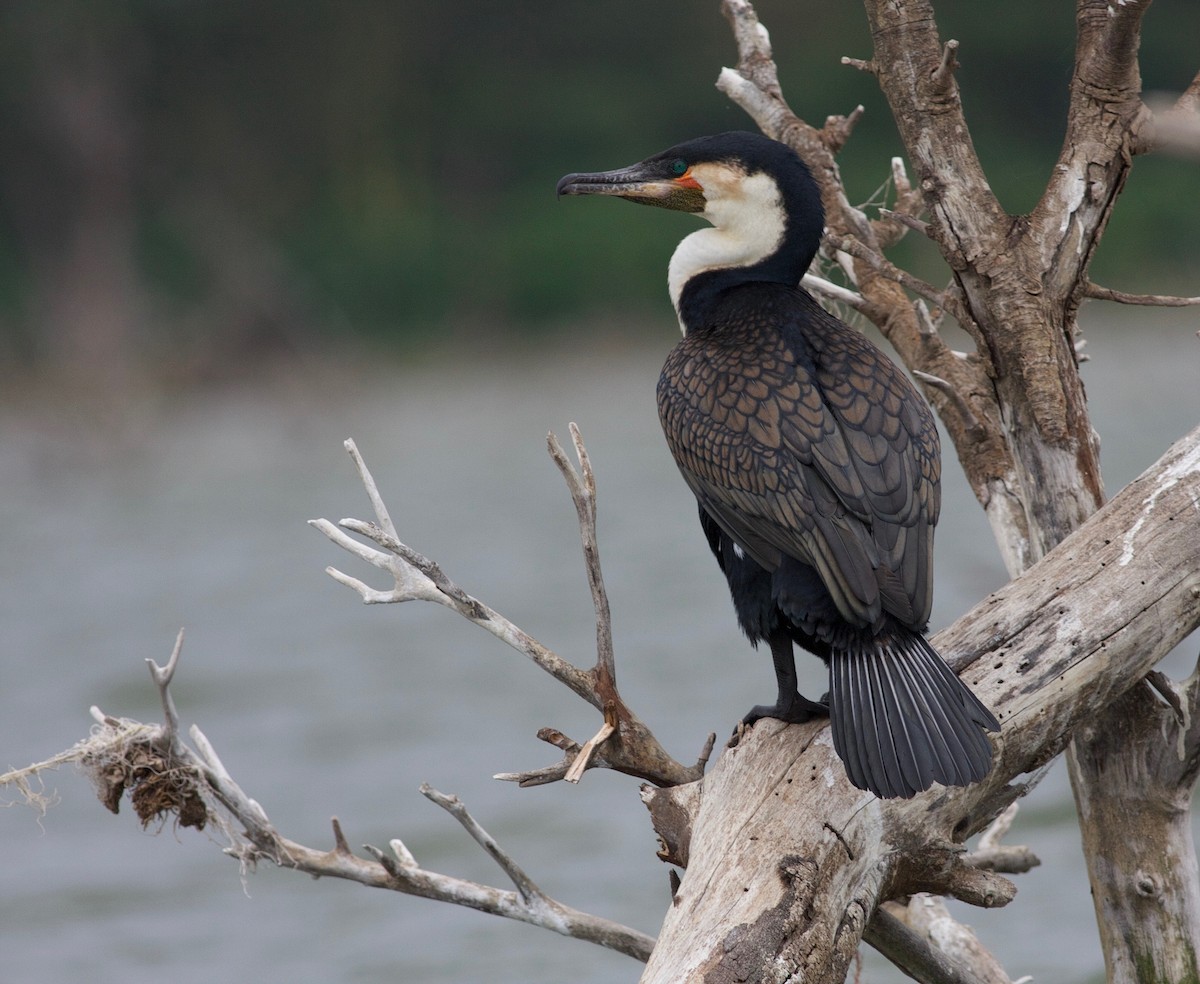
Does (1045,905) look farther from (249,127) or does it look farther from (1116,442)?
(249,127)

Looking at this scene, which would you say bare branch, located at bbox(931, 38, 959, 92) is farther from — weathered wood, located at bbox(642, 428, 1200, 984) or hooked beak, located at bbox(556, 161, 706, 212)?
weathered wood, located at bbox(642, 428, 1200, 984)

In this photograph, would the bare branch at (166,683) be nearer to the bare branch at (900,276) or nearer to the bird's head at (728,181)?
the bird's head at (728,181)

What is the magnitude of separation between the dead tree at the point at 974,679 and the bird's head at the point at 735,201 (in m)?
0.13

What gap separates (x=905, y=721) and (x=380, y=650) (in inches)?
320

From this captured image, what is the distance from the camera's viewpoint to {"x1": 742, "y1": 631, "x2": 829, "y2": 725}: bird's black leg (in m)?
2.65

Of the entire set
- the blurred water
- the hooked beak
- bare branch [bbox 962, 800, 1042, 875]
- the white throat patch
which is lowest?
bare branch [bbox 962, 800, 1042, 875]

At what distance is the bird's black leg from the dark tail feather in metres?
0.13

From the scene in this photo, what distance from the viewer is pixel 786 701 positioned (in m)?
2.70

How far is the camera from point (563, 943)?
6488 mm

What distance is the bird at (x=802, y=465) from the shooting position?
241 cm

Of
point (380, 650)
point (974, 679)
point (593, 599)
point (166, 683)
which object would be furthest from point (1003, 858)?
point (380, 650)

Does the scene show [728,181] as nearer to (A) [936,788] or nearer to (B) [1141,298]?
(B) [1141,298]

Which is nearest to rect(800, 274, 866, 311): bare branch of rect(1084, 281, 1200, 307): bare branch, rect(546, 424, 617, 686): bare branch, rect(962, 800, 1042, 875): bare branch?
rect(1084, 281, 1200, 307): bare branch

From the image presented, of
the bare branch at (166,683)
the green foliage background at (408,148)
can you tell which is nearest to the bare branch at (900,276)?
the bare branch at (166,683)
